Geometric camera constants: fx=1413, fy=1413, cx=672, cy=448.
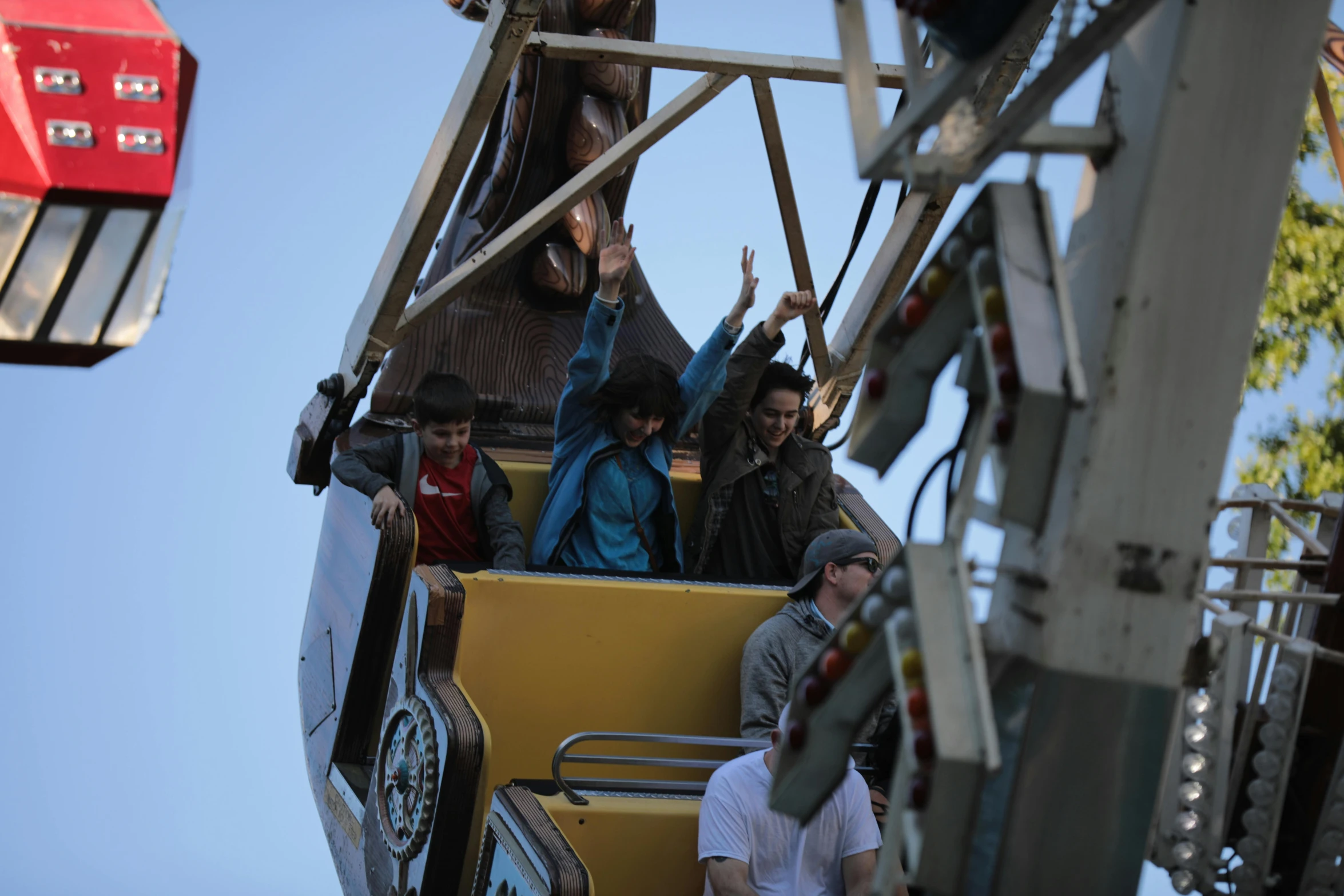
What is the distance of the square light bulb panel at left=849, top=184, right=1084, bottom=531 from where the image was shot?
3.50 feet

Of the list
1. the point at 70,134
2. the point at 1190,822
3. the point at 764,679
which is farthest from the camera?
the point at 764,679

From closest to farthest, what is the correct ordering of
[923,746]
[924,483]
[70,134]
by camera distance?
[70,134] → [923,746] → [924,483]

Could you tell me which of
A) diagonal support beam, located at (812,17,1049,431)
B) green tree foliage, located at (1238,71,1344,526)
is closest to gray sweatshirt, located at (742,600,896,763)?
diagonal support beam, located at (812,17,1049,431)

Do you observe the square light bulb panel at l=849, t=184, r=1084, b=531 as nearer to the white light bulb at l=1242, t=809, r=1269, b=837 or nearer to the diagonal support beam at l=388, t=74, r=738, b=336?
the white light bulb at l=1242, t=809, r=1269, b=837

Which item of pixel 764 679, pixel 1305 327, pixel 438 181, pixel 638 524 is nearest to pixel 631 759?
pixel 764 679

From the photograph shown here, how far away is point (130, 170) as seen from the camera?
2.36ft

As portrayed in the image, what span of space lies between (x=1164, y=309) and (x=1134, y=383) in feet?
0.20

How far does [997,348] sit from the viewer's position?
3.61 ft

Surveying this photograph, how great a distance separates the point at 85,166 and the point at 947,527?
0.72 metres

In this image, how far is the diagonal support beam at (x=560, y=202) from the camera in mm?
2984

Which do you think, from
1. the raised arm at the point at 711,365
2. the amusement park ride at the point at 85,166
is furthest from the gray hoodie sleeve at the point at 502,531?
the amusement park ride at the point at 85,166

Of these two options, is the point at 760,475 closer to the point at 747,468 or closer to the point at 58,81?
the point at 747,468

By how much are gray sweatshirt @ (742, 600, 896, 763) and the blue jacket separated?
1.78ft

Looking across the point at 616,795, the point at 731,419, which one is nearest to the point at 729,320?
the point at 731,419
